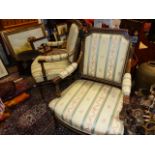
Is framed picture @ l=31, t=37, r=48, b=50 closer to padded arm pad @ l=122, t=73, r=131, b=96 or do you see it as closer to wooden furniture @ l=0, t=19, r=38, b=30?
wooden furniture @ l=0, t=19, r=38, b=30

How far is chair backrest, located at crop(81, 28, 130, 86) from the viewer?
142 cm

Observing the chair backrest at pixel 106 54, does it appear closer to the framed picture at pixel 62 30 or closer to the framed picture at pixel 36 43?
the framed picture at pixel 36 43

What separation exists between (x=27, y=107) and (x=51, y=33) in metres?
1.70

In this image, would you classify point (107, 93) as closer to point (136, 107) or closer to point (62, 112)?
point (62, 112)

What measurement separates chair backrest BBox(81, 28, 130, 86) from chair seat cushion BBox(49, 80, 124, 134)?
0.37 feet

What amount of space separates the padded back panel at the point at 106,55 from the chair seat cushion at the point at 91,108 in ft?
0.41

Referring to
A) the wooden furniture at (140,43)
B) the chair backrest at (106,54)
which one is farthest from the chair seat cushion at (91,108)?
the wooden furniture at (140,43)

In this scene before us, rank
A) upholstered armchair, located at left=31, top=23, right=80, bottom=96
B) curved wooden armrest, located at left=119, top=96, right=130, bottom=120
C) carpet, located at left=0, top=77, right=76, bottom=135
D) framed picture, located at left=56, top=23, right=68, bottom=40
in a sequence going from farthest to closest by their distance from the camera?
1. framed picture, located at left=56, top=23, right=68, bottom=40
2. upholstered armchair, located at left=31, top=23, right=80, bottom=96
3. carpet, located at left=0, top=77, right=76, bottom=135
4. curved wooden armrest, located at left=119, top=96, right=130, bottom=120

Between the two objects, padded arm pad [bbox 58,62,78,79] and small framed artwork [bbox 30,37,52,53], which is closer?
padded arm pad [bbox 58,62,78,79]

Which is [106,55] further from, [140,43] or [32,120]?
[32,120]

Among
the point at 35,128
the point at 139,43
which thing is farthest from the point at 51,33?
the point at 35,128

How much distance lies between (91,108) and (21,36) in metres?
2.06

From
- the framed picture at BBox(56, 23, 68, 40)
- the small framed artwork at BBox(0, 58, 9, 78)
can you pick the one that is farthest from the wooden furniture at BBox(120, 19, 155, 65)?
the small framed artwork at BBox(0, 58, 9, 78)

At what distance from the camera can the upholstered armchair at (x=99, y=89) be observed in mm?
1216
